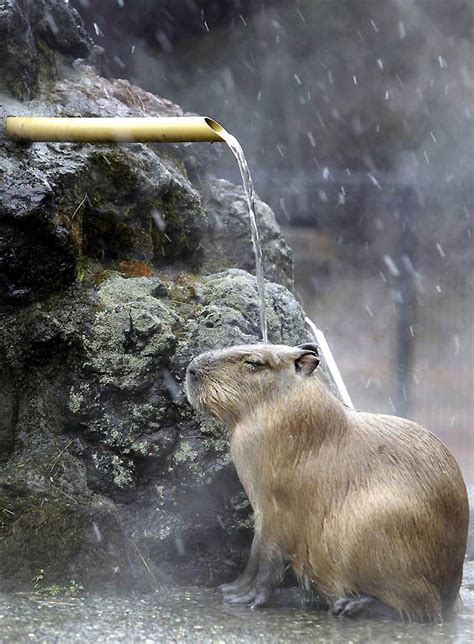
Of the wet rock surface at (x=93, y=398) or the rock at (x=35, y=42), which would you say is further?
the rock at (x=35, y=42)

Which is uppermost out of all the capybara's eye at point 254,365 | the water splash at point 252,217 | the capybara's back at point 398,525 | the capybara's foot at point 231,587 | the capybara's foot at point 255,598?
the water splash at point 252,217

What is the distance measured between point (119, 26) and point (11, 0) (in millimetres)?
4998

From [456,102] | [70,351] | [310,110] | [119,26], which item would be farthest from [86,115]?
[456,102]

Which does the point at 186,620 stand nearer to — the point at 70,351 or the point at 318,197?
the point at 70,351

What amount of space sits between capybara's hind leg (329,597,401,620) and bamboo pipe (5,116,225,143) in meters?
2.00

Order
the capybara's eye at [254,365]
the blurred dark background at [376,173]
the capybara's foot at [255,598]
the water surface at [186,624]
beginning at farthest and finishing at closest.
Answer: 1. the blurred dark background at [376,173]
2. the capybara's eye at [254,365]
3. the capybara's foot at [255,598]
4. the water surface at [186,624]

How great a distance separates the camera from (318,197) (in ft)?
35.3

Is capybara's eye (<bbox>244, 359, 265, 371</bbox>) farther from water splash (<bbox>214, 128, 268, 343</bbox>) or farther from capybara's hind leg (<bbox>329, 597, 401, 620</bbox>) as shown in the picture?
capybara's hind leg (<bbox>329, 597, 401, 620</bbox>)

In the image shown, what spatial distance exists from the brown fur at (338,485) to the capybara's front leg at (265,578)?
0.13 feet

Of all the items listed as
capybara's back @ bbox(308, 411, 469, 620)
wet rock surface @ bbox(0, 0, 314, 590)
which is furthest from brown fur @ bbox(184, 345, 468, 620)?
wet rock surface @ bbox(0, 0, 314, 590)

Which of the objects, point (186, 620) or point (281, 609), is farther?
point (281, 609)

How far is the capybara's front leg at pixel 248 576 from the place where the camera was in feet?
12.6

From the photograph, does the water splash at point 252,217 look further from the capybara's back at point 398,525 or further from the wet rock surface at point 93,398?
the capybara's back at point 398,525

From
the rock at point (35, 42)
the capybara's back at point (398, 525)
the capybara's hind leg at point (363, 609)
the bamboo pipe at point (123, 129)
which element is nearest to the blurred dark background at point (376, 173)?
the rock at point (35, 42)
